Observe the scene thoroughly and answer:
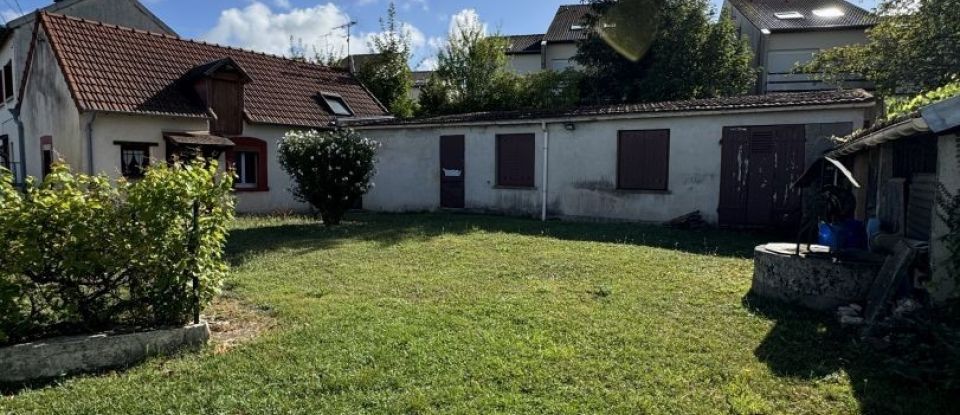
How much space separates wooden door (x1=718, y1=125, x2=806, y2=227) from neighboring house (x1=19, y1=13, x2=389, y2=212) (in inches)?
462

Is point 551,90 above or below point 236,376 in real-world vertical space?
above

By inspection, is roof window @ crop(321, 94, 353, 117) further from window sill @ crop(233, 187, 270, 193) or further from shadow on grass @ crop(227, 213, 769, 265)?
shadow on grass @ crop(227, 213, 769, 265)

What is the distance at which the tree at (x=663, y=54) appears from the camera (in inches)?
819

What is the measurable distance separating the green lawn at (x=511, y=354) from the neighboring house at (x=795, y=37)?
2087 centimetres

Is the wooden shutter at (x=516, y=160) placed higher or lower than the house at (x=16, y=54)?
lower

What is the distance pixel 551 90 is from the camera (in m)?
23.0

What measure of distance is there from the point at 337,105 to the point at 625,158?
37.0 ft

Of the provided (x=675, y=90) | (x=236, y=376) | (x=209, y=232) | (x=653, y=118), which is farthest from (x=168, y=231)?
(x=675, y=90)

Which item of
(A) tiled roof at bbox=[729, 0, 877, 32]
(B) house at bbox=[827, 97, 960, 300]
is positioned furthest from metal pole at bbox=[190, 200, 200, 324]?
(A) tiled roof at bbox=[729, 0, 877, 32]

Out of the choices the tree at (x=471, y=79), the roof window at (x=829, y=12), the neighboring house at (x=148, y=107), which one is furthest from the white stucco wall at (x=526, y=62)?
the neighboring house at (x=148, y=107)

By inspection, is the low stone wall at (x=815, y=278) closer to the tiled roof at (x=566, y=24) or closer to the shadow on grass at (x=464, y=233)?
the shadow on grass at (x=464, y=233)

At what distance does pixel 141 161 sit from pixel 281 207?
3901mm

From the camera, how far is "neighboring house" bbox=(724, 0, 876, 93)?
24344mm

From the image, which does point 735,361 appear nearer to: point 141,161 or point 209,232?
point 209,232
